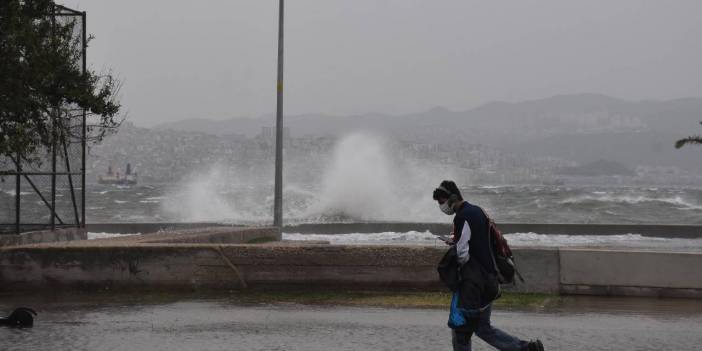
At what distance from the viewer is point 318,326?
9609mm

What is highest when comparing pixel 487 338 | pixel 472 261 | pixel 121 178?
pixel 472 261

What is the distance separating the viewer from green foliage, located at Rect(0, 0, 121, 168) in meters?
12.2

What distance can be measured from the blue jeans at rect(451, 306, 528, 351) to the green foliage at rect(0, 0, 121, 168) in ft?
24.6

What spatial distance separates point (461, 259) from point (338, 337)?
254cm

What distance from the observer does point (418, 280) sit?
38.5ft

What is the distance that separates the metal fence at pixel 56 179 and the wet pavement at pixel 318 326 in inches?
165

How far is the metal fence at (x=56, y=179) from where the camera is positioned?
15.2 m

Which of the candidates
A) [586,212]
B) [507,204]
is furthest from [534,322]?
[507,204]

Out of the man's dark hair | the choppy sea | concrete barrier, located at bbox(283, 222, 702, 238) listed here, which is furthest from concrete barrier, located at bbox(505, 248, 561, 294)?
the choppy sea

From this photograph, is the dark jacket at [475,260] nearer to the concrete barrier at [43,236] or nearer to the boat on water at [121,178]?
the concrete barrier at [43,236]

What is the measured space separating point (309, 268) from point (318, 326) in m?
2.32

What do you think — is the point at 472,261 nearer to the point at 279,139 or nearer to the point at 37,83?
the point at 37,83

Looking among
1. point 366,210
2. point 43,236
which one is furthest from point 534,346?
point 366,210

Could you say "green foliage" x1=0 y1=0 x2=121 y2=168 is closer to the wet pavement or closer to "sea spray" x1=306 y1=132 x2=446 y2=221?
the wet pavement
